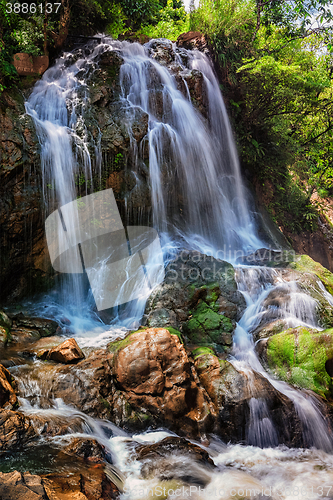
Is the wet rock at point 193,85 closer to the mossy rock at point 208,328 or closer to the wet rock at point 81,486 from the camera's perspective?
the mossy rock at point 208,328

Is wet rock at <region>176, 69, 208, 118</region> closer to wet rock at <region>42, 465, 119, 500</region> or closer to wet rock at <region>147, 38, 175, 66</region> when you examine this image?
wet rock at <region>147, 38, 175, 66</region>

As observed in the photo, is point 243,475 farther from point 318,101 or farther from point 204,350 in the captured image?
point 318,101

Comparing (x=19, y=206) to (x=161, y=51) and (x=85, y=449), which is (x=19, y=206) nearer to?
(x=85, y=449)

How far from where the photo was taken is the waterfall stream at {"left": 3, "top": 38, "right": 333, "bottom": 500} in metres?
3.84

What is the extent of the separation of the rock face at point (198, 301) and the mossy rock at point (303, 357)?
3.06 feet

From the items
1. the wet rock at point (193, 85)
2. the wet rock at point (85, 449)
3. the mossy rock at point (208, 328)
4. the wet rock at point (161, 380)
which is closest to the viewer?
the wet rock at point (85, 449)

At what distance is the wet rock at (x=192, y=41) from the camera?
12555 mm

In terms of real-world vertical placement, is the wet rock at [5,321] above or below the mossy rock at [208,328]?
above

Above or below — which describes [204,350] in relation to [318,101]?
below

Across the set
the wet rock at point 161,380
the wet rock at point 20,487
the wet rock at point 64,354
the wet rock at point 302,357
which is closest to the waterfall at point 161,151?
the wet rock at point 64,354

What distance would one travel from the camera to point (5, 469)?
2.86 meters

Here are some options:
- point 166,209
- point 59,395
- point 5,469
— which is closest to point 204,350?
point 59,395

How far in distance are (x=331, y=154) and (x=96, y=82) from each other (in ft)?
35.7

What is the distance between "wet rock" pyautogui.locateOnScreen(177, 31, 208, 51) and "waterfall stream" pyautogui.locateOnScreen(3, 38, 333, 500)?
65 cm
